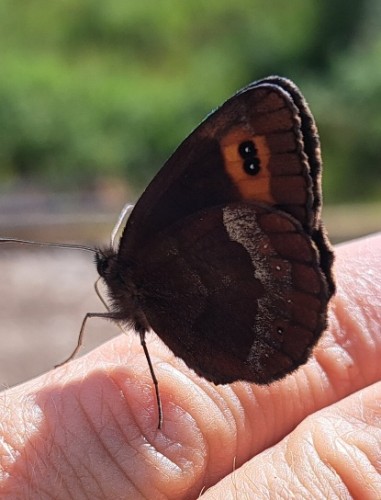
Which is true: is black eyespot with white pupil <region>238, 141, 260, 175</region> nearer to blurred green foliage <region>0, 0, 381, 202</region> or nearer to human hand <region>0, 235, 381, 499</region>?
human hand <region>0, 235, 381, 499</region>

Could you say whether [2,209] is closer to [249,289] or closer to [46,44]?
[46,44]

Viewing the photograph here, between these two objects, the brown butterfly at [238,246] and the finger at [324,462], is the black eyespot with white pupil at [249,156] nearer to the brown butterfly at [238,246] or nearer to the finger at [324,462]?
the brown butterfly at [238,246]

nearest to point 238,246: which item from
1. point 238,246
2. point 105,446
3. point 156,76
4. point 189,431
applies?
point 238,246

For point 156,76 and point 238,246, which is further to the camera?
point 156,76

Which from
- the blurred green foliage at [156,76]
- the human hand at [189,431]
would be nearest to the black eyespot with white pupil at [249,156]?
the human hand at [189,431]

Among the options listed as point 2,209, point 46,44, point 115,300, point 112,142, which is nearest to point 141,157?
point 112,142

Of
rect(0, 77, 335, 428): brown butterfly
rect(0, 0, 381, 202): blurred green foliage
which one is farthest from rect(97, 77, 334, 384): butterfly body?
rect(0, 0, 381, 202): blurred green foliage

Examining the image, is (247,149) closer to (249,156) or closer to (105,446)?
(249,156)
